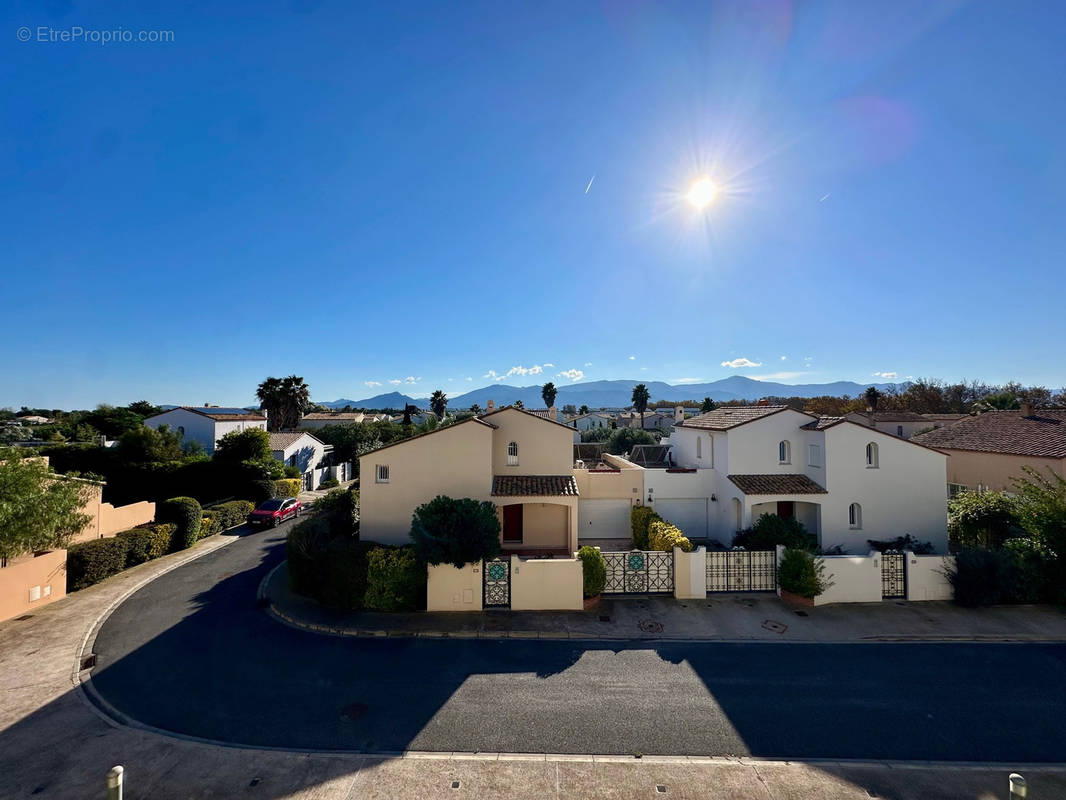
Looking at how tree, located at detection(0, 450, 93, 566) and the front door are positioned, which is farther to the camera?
Answer: the front door

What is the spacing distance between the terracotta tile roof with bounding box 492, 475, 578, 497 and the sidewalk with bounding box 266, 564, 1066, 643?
565cm

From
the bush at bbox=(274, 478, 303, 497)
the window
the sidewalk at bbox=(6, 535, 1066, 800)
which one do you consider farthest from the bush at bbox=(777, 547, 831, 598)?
the bush at bbox=(274, 478, 303, 497)

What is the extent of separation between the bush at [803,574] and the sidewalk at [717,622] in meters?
0.59

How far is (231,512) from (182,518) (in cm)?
488

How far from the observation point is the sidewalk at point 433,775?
24.3 ft

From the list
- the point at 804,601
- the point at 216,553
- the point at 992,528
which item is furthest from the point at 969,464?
the point at 216,553

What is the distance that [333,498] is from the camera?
23.1m

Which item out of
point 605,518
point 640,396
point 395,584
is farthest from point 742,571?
point 640,396

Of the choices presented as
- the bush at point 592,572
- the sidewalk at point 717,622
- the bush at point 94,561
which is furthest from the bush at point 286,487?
the bush at point 592,572

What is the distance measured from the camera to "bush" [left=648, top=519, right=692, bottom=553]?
17234 millimetres

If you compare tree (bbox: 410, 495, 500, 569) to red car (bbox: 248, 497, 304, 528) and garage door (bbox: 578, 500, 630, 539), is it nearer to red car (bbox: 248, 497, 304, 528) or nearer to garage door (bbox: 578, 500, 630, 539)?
garage door (bbox: 578, 500, 630, 539)

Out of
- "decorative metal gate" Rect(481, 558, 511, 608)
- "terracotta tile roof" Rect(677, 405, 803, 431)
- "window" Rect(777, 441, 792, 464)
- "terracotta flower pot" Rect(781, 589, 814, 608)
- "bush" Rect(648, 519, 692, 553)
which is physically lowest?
"terracotta flower pot" Rect(781, 589, 814, 608)

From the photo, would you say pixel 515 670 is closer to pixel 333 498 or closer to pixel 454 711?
pixel 454 711

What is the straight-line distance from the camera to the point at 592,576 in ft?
48.9
